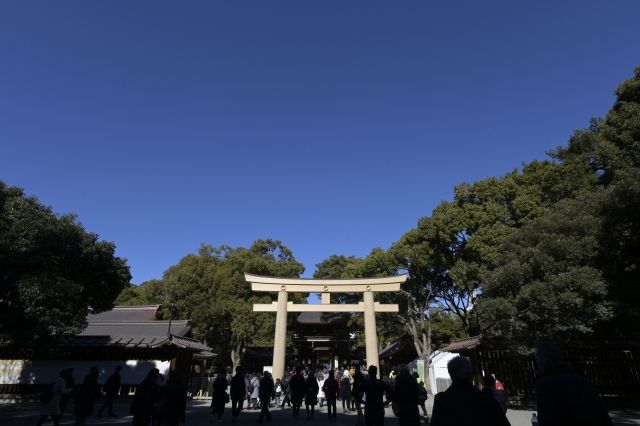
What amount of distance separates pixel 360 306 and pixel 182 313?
1442 cm

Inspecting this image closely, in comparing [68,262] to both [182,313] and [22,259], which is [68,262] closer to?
[22,259]

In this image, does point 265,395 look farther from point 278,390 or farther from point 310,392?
point 278,390

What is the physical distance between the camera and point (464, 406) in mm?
2500

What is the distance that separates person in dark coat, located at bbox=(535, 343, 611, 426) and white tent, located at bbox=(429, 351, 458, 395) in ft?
61.1

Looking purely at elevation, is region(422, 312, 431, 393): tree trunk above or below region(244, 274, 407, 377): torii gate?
below

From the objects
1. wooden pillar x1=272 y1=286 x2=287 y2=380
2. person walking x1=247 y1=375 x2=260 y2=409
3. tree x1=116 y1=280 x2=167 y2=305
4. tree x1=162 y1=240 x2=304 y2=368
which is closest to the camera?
person walking x1=247 y1=375 x2=260 y2=409

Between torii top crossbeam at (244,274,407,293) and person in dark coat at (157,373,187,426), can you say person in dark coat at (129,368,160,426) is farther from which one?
torii top crossbeam at (244,274,407,293)

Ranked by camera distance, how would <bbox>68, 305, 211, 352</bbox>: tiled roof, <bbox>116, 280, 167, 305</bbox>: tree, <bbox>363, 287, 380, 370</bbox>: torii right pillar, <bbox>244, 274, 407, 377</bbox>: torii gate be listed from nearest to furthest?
<bbox>68, 305, 211, 352</bbox>: tiled roof → <bbox>363, 287, 380, 370</bbox>: torii right pillar → <bbox>244, 274, 407, 377</bbox>: torii gate → <bbox>116, 280, 167, 305</bbox>: tree

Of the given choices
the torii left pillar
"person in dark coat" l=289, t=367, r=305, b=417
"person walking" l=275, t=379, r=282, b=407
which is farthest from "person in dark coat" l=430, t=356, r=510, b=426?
the torii left pillar

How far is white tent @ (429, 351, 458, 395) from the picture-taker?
65.4 feet

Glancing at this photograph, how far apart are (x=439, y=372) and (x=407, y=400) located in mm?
17449

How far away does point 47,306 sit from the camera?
42.0 feet

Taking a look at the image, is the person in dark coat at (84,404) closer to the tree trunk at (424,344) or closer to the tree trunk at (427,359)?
the tree trunk at (424,344)

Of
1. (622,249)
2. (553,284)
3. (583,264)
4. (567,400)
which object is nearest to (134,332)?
(553,284)
